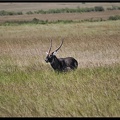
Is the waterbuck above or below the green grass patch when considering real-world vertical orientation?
below

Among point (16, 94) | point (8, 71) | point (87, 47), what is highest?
point (16, 94)

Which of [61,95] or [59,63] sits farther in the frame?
[59,63]

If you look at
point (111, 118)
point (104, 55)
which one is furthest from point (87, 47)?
point (111, 118)

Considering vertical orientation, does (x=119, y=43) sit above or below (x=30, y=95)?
below

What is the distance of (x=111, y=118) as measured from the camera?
16.8 feet

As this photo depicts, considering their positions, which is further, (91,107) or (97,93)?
(97,93)

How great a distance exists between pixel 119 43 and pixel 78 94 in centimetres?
943

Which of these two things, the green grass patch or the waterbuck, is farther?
the waterbuck

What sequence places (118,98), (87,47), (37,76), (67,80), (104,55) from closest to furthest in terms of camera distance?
(118,98)
(67,80)
(37,76)
(104,55)
(87,47)

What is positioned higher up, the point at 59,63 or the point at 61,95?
the point at 61,95

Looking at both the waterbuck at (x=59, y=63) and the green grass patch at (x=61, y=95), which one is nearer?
the green grass patch at (x=61, y=95)

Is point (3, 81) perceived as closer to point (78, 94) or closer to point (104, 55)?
point (78, 94)

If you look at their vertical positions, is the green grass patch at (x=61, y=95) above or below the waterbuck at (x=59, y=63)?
above

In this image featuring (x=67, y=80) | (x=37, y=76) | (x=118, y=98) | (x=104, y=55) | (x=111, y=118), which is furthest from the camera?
(x=104, y=55)
